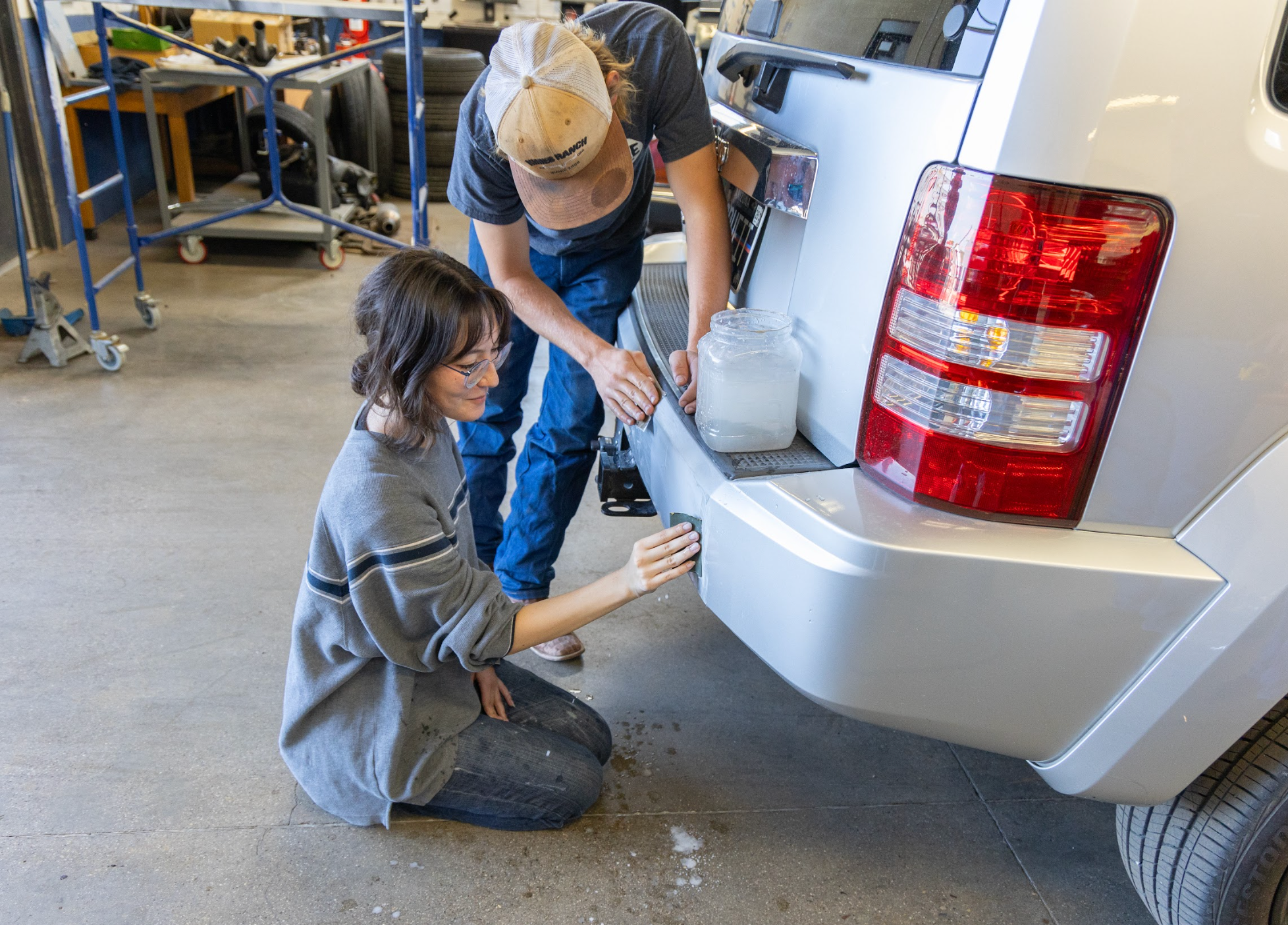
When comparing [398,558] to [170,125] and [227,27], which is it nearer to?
[170,125]

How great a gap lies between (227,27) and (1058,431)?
658cm

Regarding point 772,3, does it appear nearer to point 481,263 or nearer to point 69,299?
point 481,263

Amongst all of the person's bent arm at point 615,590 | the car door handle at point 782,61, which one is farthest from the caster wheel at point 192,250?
the person's bent arm at point 615,590

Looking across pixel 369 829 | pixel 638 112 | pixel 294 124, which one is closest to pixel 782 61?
pixel 638 112

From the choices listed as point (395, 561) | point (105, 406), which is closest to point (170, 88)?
point (105, 406)

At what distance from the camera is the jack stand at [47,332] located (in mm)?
3977

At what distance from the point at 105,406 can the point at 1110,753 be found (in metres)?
3.58

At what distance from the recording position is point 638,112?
6.56ft

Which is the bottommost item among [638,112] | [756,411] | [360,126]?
[360,126]

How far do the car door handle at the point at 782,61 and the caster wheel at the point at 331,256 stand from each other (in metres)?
4.01

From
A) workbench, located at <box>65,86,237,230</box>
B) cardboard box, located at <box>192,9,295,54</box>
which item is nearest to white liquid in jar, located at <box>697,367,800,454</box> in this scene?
workbench, located at <box>65,86,237,230</box>

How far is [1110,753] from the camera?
144cm

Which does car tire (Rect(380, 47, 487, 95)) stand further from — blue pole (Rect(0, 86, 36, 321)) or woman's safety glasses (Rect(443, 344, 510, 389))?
woman's safety glasses (Rect(443, 344, 510, 389))

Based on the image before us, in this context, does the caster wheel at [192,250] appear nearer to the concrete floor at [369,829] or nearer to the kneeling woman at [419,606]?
the concrete floor at [369,829]
